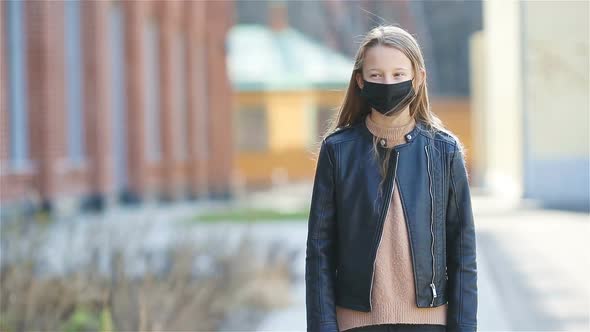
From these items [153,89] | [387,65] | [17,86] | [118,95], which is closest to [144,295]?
[387,65]

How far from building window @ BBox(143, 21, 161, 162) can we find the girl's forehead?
2539 cm

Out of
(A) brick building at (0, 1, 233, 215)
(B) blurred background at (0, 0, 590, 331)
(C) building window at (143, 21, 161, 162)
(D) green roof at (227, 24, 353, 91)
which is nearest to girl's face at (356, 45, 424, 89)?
(B) blurred background at (0, 0, 590, 331)

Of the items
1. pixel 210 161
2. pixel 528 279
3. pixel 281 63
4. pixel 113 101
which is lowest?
pixel 528 279

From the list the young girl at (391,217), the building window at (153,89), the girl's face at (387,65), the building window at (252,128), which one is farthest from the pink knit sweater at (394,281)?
the building window at (252,128)

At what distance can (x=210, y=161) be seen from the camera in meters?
34.9

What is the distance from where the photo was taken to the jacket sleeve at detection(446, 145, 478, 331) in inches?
136

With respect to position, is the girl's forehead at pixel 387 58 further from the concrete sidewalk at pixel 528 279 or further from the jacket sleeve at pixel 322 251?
the concrete sidewalk at pixel 528 279

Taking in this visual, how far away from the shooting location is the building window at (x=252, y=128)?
46844 millimetres

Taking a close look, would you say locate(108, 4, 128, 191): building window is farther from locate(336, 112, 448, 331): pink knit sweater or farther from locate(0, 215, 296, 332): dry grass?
locate(336, 112, 448, 331): pink knit sweater

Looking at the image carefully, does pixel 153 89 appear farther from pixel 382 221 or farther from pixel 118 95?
pixel 382 221

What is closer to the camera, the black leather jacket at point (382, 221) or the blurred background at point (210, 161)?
the black leather jacket at point (382, 221)

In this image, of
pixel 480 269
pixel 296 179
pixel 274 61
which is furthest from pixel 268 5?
pixel 480 269

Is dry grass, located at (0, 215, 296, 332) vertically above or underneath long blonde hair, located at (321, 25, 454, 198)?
underneath

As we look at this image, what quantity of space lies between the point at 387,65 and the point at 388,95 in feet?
0.35
